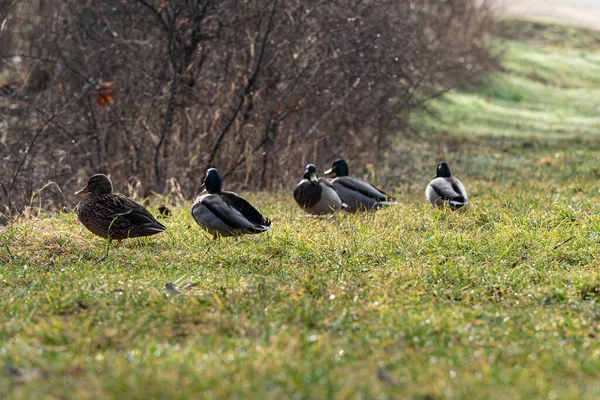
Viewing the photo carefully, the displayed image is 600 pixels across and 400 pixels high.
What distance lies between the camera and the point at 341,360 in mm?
4008

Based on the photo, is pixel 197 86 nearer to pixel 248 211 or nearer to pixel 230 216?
pixel 248 211

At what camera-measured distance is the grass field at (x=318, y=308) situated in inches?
145

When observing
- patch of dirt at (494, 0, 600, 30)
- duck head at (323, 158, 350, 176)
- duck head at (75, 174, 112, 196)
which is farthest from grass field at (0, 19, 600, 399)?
patch of dirt at (494, 0, 600, 30)

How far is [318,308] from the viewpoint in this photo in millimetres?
4973

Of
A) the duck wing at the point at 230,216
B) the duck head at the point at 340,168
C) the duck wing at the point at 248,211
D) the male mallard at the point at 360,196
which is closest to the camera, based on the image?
the duck wing at the point at 230,216

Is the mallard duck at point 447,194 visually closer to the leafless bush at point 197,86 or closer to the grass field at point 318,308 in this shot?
the grass field at point 318,308

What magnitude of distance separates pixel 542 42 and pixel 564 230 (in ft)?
171

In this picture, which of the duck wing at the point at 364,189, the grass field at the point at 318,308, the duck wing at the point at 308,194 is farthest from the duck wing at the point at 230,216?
the duck wing at the point at 364,189

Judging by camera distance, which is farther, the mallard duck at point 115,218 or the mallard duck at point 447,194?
the mallard duck at point 447,194

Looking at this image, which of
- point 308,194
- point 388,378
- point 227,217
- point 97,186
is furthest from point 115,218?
point 388,378

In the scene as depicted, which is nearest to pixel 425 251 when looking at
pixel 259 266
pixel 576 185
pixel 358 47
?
pixel 259 266

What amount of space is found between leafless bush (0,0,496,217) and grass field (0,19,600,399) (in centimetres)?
336

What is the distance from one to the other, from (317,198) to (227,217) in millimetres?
1842

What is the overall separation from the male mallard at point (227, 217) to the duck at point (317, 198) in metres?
1.46
